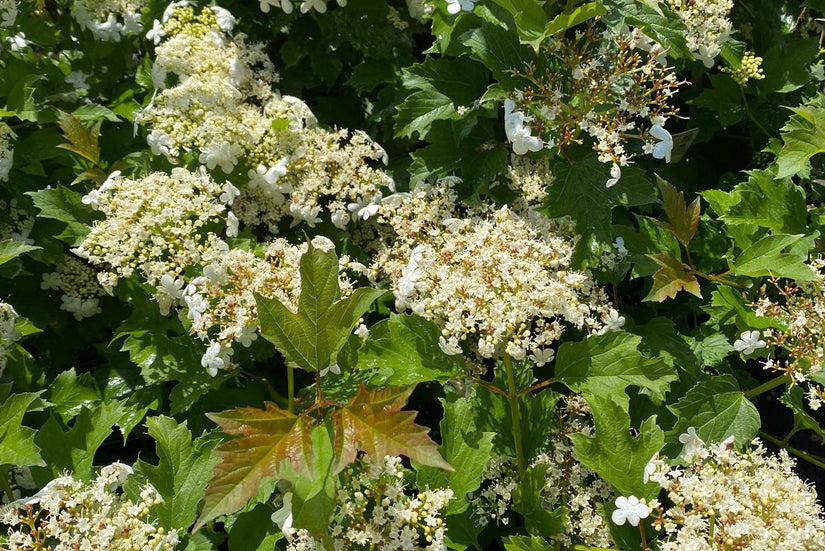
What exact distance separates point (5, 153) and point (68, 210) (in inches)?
19.0

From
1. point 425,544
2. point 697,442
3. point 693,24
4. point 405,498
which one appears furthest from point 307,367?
point 693,24

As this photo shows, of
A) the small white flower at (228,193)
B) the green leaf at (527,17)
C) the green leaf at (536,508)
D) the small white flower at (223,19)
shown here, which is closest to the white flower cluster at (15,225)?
the small white flower at (228,193)

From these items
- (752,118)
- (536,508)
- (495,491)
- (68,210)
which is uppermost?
(752,118)

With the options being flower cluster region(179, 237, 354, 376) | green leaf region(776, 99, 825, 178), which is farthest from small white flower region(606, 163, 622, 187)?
flower cluster region(179, 237, 354, 376)

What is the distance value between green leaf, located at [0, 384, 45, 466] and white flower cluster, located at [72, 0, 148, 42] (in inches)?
83.3

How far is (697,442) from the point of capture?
7.84 feet

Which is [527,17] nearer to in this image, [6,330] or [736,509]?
[736,509]

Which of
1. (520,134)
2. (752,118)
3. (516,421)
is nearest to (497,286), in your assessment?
(516,421)

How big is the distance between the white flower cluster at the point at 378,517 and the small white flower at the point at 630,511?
21.2 inches

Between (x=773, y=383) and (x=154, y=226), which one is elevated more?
(x=154, y=226)

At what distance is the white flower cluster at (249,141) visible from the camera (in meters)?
3.06

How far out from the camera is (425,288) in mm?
2521

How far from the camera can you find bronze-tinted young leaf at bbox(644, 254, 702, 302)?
103 inches

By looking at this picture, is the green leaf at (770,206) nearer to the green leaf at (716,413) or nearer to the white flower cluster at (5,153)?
the green leaf at (716,413)
